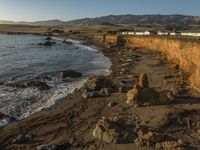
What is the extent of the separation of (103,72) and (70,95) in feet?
43.0

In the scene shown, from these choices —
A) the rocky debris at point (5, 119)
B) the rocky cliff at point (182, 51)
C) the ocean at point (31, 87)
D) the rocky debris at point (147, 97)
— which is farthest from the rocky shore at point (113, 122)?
the ocean at point (31, 87)

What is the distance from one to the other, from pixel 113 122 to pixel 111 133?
0.98 metres

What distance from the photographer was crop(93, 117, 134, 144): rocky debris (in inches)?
653

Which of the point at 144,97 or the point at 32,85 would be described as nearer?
the point at 144,97

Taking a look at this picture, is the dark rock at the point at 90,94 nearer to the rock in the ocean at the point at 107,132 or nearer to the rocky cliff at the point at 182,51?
the rocky cliff at the point at 182,51

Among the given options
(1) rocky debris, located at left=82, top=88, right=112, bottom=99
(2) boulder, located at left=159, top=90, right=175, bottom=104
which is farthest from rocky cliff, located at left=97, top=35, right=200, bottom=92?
(1) rocky debris, located at left=82, top=88, right=112, bottom=99

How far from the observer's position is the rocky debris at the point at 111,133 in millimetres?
16578

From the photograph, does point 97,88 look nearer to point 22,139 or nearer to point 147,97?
point 147,97

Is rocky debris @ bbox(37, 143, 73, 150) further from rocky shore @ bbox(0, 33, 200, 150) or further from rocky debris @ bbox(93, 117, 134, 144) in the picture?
rocky debris @ bbox(93, 117, 134, 144)

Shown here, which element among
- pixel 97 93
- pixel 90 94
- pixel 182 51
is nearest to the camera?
pixel 90 94

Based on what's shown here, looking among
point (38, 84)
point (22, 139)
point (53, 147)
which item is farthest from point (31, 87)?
point (53, 147)

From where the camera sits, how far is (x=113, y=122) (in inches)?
696

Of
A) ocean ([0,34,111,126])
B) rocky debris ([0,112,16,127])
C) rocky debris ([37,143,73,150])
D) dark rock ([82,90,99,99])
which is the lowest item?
ocean ([0,34,111,126])

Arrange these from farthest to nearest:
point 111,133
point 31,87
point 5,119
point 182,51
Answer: point 182,51
point 31,87
point 5,119
point 111,133
